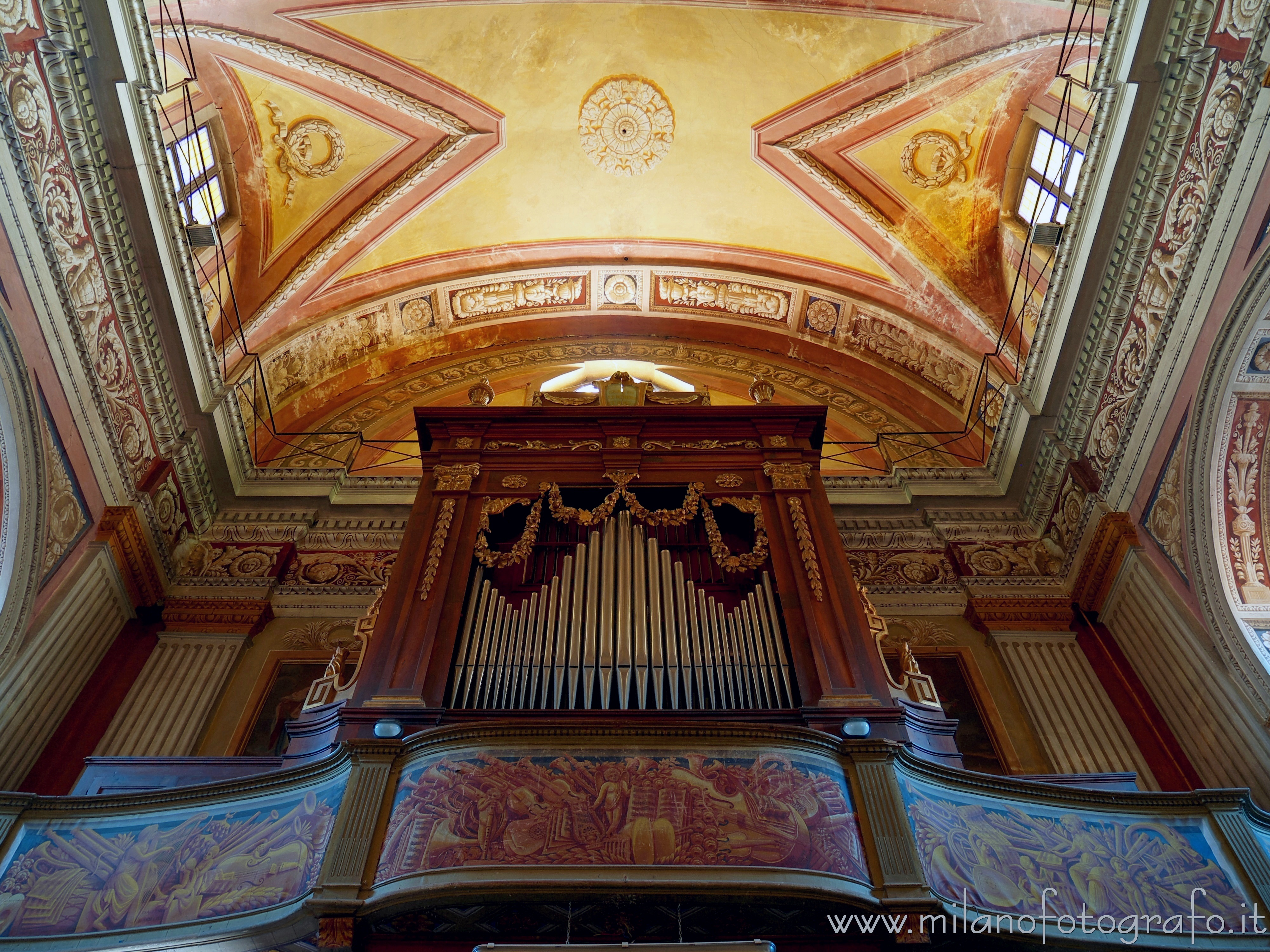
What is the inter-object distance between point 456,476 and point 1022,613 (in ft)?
15.8

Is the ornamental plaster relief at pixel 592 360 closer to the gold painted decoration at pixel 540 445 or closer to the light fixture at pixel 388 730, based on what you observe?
the gold painted decoration at pixel 540 445

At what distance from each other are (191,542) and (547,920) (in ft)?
19.2

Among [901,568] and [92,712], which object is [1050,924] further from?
[92,712]

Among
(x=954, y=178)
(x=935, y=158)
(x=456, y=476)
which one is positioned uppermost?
(x=935, y=158)

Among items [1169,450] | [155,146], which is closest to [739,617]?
[1169,450]

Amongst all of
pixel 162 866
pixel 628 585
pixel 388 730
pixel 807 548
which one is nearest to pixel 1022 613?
pixel 807 548

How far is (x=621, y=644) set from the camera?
6277mm

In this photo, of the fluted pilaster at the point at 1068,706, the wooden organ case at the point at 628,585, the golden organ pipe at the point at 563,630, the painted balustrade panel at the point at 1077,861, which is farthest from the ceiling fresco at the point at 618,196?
the painted balustrade panel at the point at 1077,861

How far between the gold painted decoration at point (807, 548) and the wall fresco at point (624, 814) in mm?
1647

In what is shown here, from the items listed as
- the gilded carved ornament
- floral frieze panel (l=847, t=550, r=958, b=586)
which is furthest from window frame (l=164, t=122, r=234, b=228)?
the gilded carved ornament

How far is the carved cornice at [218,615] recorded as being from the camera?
8.35 m

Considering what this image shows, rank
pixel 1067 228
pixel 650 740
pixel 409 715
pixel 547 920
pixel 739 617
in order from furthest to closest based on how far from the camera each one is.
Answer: pixel 1067 228 < pixel 739 617 < pixel 409 715 < pixel 650 740 < pixel 547 920

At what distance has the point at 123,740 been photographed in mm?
7398

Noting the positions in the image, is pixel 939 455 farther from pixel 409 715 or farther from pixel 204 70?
pixel 204 70
